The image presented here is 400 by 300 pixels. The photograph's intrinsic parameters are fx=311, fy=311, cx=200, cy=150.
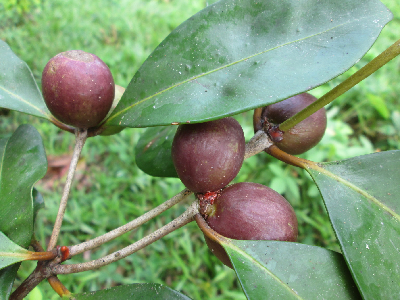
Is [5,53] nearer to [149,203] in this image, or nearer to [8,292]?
[8,292]

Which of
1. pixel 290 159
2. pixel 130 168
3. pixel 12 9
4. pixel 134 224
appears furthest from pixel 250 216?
pixel 12 9

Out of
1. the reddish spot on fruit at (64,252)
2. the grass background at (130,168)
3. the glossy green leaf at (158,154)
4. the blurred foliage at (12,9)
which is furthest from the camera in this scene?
the blurred foliage at (12,9)

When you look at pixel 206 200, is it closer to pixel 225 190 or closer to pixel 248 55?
pixel 225 190

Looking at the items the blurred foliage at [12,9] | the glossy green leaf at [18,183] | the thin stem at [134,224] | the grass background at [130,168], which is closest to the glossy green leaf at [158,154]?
the thin stem at [134,224]

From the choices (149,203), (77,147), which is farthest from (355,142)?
(77,147)

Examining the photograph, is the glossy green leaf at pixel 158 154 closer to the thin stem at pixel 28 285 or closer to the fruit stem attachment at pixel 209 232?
the fruit stem attachment at pixel 209 232

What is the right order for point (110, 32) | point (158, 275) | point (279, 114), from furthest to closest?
point (110, 32) → point (158, 275) → point (279, 114)

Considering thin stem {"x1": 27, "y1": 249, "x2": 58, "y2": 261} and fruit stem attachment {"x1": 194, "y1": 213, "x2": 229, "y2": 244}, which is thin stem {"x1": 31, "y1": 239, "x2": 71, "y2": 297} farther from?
fruit stem attachment {"x1": 194, "y1": 213, "x2": 229, "y2": 244}
